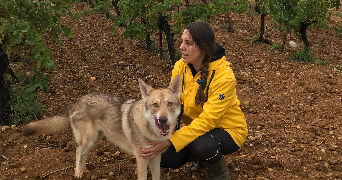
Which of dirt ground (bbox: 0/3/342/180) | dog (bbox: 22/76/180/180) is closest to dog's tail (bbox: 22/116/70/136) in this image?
dog (bbox: 22/76/180/180)

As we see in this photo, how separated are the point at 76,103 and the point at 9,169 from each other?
125 cm

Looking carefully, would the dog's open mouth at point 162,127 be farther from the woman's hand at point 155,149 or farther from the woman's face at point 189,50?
the woman's face at point 189,50

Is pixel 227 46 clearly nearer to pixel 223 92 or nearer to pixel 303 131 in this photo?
pixel 303 131

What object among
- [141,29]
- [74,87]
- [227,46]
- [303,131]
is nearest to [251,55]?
[227,46]

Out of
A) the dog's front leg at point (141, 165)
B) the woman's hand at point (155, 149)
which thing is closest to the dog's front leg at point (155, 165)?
the dog's front leg at point (141, 165)

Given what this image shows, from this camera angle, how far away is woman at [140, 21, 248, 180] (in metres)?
3.44

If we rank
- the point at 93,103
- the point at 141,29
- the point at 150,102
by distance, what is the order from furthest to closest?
the point at 141,29 < the point at 93,103 < the point at 150,102

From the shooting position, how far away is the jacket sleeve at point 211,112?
3.42m

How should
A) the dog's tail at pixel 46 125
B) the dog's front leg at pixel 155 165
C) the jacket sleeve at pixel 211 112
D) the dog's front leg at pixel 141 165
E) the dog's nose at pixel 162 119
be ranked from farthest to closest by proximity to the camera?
the dog's tail at pixel 46 125
the dog's front leg at pixel 155 165
the dog's front leg at pixel 141 165
the jacket sleeve at pixel 211 112
the dog's nose at pixel 162 119

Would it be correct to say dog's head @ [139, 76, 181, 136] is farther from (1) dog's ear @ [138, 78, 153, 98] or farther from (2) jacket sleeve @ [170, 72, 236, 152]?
(2) jacket sleeve @ [170, 72, 236, 152]

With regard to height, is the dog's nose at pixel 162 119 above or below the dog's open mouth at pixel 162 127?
above

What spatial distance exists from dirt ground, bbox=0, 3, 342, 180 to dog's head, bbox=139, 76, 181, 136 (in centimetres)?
120

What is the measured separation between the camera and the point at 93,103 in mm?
4066

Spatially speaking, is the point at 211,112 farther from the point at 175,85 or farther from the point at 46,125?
the point at 46,125
